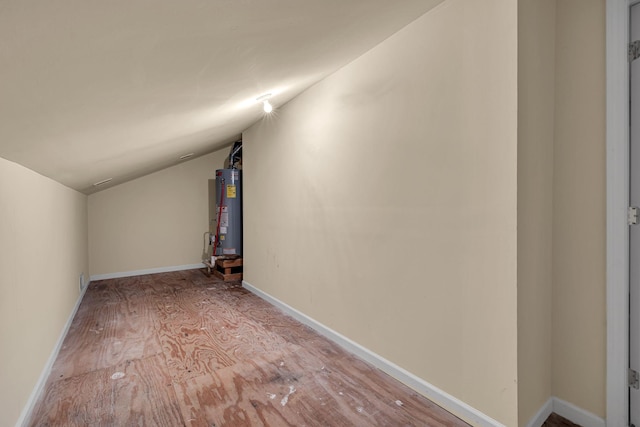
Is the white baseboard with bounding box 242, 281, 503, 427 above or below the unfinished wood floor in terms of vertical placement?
above

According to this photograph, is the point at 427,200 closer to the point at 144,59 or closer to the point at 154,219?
the point at 144,59

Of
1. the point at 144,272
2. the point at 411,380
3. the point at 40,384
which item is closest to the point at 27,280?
the point at 40,384

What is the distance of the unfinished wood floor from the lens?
1.73 meters
